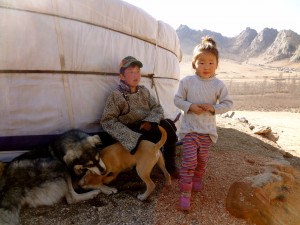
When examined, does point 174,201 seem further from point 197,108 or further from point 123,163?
point 197,108

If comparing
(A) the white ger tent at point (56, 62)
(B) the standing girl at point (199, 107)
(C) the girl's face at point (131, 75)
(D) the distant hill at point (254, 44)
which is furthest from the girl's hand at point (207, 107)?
(D) the distant hill at point (254, 44)

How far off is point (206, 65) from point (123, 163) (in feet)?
3.34

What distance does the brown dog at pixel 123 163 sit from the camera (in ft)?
8.18

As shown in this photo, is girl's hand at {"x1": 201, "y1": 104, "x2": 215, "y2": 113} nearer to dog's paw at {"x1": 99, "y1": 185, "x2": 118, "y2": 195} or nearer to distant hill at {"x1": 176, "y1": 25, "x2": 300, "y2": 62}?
dog's paw at {"x1": 99, "y1": 185, "x2": 118, "y2": 195}

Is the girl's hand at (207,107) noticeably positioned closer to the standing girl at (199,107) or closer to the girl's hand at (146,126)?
the standing girl at (199,107)

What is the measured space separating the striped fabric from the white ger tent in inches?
38.5

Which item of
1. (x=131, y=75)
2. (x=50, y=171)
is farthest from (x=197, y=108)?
(x=50, y=171)

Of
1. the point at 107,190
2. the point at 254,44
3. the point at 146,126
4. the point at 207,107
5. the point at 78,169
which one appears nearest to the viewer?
the point at 207,107

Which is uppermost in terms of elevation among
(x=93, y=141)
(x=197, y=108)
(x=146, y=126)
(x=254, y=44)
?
(x=254, y=44)

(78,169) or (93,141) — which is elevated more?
(93,141)

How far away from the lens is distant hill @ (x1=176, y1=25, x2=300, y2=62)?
42.0 metres

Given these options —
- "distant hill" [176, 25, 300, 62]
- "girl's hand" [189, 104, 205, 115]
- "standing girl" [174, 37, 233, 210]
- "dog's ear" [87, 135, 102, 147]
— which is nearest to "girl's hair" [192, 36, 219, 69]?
"standing girl" [174, 37, 233, 210]

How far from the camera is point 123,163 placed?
105 inches

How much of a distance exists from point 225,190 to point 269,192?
346 mm
